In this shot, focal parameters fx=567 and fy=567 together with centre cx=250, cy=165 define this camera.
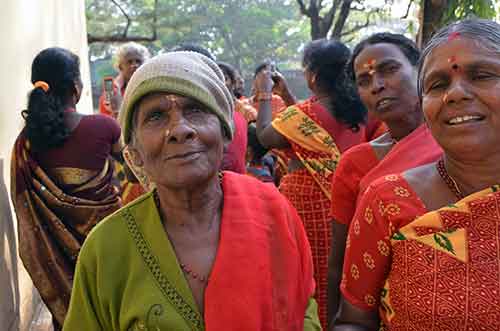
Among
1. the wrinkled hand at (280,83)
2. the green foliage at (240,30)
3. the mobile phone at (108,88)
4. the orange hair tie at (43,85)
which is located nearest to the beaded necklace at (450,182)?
the orange hair tie at (43,85)

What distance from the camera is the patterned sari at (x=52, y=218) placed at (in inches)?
136

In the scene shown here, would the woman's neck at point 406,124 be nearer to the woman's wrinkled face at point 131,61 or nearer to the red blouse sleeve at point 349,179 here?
the red blouse sleeve at point 349,179

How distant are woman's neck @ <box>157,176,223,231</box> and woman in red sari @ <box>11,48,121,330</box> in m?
1.93

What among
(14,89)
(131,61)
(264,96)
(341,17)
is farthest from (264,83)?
(341,17)

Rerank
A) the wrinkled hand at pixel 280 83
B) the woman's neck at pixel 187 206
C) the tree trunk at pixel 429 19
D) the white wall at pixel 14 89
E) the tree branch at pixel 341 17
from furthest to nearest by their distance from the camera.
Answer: the tree branch at pixel 341 17 < the wrinkled hand at pixel 280 83 < the white wall at pixel 14 89 < the tree trunk at pixel 429 19 < the woman's neck at pixel 187 206

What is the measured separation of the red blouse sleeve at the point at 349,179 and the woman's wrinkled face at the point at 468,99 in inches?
29.9

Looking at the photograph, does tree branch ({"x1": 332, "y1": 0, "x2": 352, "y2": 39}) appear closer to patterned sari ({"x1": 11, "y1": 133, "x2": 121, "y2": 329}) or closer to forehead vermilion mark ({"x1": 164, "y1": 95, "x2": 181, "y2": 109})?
patterned sari ({"x1": 11, "y1": 133, "x2": 121, "y2": 329})

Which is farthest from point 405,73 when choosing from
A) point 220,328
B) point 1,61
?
point 1,61

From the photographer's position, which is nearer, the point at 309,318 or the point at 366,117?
the point at 309,318

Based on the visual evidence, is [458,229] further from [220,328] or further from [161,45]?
[161,45]

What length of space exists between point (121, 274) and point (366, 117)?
204 centimetres

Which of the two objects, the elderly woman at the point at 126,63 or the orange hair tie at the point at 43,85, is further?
the elderly woman at the point at 126,63

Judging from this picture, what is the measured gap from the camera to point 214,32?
28500 mm

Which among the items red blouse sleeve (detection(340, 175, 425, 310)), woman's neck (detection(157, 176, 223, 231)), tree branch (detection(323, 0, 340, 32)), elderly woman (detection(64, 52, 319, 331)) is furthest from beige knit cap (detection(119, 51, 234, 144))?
tree branch (detection(323, 0, 340, 32))
